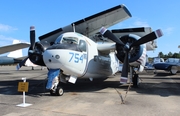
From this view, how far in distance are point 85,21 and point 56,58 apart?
477 cm

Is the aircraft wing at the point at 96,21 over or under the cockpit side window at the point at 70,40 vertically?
over

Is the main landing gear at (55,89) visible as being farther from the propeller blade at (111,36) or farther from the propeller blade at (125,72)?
the propeller blade at (111,36)

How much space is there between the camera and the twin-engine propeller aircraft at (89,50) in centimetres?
891

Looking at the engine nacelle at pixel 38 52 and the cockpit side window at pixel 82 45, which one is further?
the engine nacelle at pixel 38 52

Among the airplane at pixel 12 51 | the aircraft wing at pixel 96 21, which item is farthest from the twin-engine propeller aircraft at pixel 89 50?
the airplane at pixel 12 51

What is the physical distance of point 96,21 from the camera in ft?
41.1

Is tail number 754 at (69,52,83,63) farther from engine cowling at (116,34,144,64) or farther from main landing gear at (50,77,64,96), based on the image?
engine cowling at (116,34,144,64)

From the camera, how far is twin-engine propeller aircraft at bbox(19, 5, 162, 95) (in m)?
8.91

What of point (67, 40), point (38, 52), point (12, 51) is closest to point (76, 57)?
point (67, 40)

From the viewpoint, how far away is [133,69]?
39.1 feet

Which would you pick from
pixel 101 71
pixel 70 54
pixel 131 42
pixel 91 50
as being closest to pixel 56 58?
pixel 70 54

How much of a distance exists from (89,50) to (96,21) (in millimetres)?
2933

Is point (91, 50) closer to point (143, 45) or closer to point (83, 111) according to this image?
point (143, 45)

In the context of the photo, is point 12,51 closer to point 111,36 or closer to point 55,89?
point 55,89
